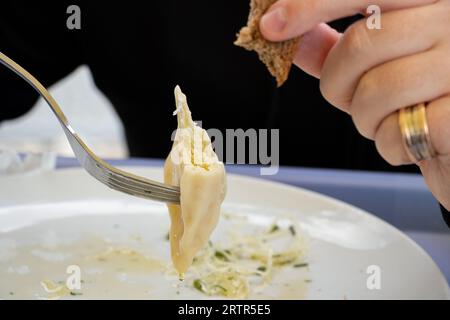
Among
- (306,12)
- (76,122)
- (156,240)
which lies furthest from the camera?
(76,122)

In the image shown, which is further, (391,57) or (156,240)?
(156,240)

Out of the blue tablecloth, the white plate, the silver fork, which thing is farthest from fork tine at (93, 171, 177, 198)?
the blue tablecloth

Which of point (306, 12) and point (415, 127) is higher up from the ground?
point (306, 12)

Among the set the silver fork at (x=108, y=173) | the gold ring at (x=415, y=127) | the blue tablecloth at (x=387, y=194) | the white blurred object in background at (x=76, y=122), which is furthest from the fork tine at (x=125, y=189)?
the white blurred object in background at (x=76, y=122)

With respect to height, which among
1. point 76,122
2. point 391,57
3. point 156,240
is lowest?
point 156,240

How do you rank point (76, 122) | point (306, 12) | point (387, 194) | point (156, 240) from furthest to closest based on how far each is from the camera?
point (76, 122), point (387, 194), point (156, 240), point (306, 12)

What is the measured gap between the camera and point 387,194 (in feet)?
3.94

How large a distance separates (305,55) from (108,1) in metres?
1.00

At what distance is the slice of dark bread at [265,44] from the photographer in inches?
31.8

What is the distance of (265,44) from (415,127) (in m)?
0.22

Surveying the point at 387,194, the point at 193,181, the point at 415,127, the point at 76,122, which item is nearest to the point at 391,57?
the point at 415,127

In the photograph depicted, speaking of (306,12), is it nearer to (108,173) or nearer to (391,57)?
(391,57)

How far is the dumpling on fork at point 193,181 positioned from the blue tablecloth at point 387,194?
45 cm
